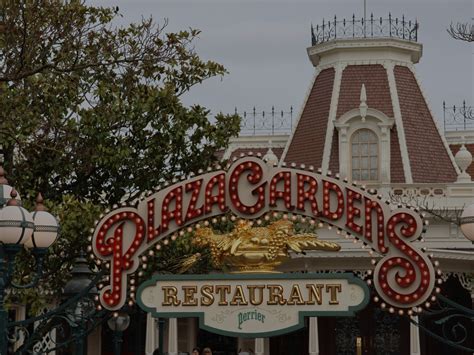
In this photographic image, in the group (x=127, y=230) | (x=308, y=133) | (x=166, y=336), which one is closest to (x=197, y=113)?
(x=127, y=230)

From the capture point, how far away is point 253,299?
577 inches

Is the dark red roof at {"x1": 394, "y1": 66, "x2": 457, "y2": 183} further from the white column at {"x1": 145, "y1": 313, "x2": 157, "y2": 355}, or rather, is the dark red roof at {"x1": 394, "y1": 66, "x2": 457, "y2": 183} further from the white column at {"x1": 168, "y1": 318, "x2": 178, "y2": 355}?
the white column at {"x1": 145, "y1": 313, "x2": 157, "y2": 355}

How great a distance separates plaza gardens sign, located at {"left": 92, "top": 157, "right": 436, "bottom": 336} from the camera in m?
14.5

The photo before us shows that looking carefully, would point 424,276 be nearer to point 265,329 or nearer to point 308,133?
point 265,329

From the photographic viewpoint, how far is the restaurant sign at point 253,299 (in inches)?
570

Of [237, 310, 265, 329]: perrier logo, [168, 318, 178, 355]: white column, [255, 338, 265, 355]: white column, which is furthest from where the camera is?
[255, 338, 265, 355]: white column

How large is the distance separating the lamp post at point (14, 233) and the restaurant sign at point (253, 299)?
1.25m

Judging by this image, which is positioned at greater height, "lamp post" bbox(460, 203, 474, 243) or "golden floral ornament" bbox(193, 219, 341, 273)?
"lamp post" bbox(460, 203, 474, 243)

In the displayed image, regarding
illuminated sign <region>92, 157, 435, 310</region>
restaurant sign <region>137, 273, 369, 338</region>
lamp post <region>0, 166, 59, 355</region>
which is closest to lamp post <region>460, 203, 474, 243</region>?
illuminated sign <region>92, 157, 435, 310</region>

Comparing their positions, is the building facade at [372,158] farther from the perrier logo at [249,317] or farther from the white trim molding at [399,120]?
the perrier logo at [249,317]

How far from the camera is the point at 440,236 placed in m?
34.5

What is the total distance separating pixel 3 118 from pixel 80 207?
1.92 metres

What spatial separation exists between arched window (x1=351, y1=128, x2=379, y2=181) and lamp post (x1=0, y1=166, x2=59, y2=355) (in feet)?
73.0

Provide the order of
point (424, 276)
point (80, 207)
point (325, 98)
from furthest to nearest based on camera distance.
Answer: point (325, 98) → point (80, 207) → point (424, 276)
